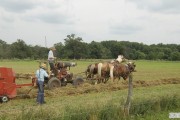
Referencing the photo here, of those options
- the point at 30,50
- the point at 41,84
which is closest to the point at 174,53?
the point at 30,50

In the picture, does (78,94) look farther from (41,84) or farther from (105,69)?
(105,69)

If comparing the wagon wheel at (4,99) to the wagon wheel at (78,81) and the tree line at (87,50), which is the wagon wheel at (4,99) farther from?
the tree line at (87,50)

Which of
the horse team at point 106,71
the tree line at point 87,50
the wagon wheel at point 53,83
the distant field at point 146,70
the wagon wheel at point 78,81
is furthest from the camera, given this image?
the tree line at point 87,50

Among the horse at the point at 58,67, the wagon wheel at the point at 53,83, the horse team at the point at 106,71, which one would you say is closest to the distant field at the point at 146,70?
the horse team at the point at 106,71

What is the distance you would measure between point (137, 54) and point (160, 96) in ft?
360

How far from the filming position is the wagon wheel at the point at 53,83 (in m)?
17.7

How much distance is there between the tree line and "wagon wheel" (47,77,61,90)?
71819mm

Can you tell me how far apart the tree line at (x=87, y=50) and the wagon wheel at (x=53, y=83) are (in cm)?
7182

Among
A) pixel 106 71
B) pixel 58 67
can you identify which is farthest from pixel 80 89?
pixel 106 71

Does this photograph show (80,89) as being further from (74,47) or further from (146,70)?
(74,47)

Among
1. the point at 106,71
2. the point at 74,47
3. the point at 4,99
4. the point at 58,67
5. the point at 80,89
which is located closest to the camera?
the point at 4,99

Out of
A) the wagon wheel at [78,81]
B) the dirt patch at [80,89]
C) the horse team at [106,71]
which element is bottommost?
the dirt patch at [80,89]

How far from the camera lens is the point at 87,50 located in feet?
368

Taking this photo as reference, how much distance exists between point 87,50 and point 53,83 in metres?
94.2
